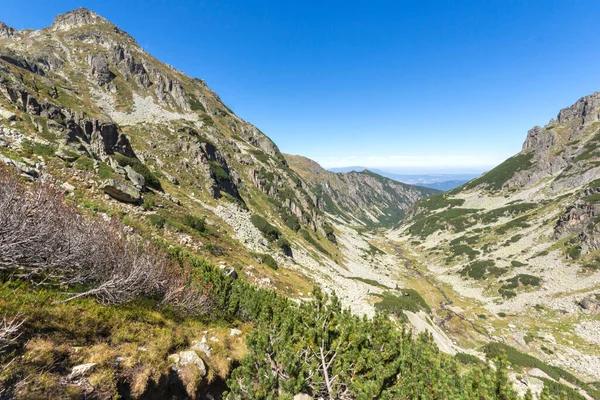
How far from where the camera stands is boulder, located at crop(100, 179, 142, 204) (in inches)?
947

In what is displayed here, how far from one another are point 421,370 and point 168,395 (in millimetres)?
7567

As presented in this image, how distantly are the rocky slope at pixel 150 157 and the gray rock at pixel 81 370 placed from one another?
17.0 metres

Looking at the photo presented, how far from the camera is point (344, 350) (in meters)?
8.20

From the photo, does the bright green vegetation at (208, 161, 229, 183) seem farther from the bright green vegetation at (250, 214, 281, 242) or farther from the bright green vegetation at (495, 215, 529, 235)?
the bright green vegetation at (495, 215, 529, 235)

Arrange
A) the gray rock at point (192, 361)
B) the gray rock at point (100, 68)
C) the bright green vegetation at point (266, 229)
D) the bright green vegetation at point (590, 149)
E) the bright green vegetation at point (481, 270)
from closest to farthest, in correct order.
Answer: the gray rock at point (192, 361) → the bright green vegetation at point (266, 229) → the bright green vegetation at point (481, 270) → the gray rock at point (100, 68) → the bright green vegetation at point (590, 149)

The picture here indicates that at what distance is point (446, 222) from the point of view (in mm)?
153125

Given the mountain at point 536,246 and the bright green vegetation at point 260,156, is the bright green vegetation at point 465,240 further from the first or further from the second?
the bright green vegetation at point 260,156

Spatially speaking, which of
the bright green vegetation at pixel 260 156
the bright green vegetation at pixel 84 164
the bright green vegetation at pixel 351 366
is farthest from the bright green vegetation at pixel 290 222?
the bright green vegetation at pixel 351 366

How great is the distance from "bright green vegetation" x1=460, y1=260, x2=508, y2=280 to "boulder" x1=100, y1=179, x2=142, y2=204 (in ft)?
324

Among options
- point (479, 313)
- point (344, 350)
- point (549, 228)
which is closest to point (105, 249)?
point (344, 350)

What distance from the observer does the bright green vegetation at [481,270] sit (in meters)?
81.9

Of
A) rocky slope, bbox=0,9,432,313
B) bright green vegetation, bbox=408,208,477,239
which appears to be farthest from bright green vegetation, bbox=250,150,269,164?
bright green vegetation, bbox=408,208,477,239

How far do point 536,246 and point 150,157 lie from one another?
124020 millimetres

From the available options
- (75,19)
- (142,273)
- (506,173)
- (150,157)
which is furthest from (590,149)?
(75,19)
